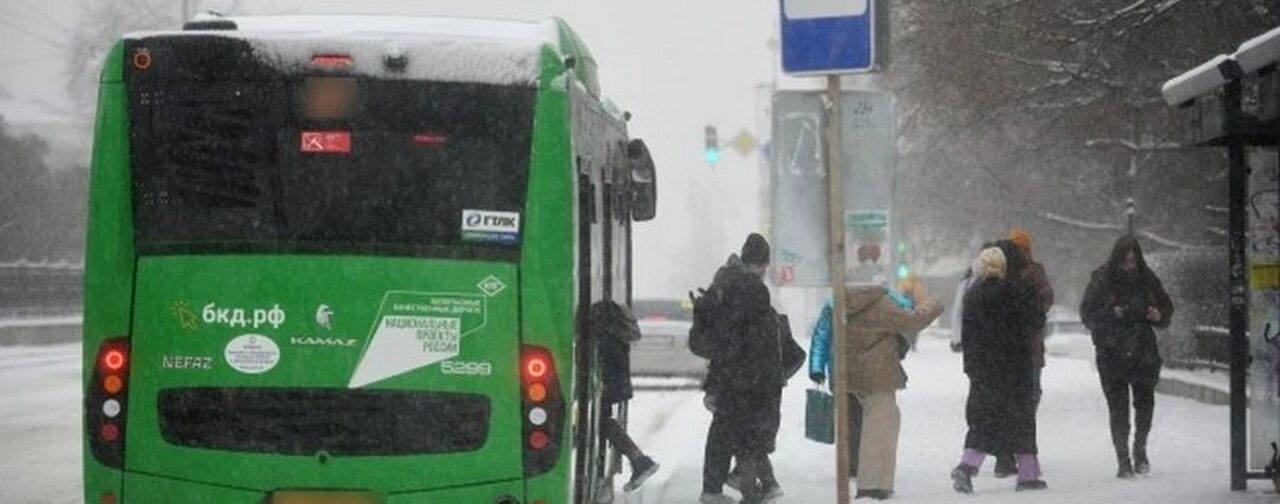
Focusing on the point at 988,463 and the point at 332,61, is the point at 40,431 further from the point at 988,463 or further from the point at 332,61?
the point at 332,61

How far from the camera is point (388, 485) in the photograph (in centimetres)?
865

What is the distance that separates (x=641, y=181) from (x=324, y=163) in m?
5.36

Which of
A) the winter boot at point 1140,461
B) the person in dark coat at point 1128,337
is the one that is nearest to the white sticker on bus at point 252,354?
the person in dark coat at point 1128,337

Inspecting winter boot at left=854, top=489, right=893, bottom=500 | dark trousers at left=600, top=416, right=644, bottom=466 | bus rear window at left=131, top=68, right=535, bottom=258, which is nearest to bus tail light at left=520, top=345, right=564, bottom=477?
bus rear window at left=131, top=68, right=535, bottom=258

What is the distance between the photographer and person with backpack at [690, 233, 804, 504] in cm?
1291

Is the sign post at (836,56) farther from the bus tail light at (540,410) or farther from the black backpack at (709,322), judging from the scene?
the black backpack at (709,322)

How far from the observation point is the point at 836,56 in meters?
9.95

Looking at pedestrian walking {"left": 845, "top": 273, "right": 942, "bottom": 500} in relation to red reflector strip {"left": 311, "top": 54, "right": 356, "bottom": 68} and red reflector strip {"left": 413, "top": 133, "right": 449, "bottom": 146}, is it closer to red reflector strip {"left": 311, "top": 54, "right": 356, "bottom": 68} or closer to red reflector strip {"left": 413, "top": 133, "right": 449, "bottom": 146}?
red reflector strip {"left": 413, "top": 133, "right": 449, "bottom": 146}

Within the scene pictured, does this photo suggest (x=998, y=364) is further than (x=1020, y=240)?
No

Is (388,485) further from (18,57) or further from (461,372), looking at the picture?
(18,57)

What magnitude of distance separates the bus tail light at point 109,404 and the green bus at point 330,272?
0.4 inches

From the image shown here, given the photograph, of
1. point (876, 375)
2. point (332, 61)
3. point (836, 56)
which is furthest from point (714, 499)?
point (332, 61)

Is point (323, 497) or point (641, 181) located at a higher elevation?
point (641, 181)

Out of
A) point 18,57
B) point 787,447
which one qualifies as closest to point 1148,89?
point 787,447
